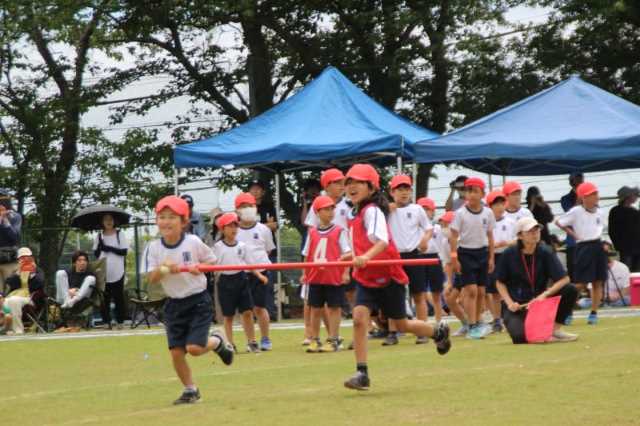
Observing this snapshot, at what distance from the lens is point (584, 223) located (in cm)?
1719

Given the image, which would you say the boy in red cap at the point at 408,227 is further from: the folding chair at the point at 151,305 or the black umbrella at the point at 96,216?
the black umbrella at the point at 96,216

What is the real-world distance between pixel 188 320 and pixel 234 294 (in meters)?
5.34

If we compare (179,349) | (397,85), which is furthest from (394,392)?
(397,85)

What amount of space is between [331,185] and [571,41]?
14354mm

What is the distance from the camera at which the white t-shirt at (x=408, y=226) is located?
608 inches

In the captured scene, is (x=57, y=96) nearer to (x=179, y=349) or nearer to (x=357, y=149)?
(x=357, y=149)

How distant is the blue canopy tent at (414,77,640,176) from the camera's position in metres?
19.8

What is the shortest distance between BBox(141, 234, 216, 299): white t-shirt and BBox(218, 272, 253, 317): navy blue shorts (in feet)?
16.9

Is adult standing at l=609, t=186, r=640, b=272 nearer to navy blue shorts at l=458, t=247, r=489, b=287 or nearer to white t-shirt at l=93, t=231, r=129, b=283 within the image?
navy blue shorts at l=458, t=247, r=489, b=287

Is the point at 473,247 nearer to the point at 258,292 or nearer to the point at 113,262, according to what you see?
the point at 258,292

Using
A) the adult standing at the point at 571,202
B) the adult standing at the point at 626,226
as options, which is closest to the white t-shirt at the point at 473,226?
the adult standing at the point at 571,202

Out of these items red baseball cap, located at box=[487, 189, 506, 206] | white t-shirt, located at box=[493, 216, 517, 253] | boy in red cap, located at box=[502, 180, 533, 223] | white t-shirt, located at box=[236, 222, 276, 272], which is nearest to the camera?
white t-shirt, located at box=[236, 222, 276, 272]

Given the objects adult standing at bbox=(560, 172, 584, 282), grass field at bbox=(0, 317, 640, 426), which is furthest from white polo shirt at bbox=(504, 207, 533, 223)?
adult standing at bbox=(560, 172, 584, 282)

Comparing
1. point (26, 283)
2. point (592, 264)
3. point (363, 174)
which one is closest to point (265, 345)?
point (592, 264)
